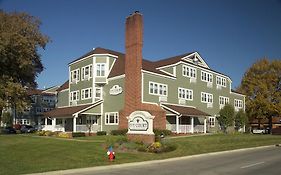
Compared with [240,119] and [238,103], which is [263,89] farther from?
[240,119]

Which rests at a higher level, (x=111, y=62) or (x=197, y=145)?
(x=111, y=62)

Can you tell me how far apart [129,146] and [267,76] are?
49579 mm

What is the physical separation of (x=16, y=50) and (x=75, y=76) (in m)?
10.3

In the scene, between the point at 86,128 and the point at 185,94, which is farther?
the point at 185,94

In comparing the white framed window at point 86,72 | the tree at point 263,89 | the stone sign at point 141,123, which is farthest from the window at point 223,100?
the stone sign at point 141,123

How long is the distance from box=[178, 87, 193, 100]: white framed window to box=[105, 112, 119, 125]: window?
29.4ft

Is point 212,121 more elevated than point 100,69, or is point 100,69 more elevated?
point 100,69

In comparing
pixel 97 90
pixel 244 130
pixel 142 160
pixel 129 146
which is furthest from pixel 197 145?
pixel 244 130

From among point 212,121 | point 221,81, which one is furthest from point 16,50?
point 221,81

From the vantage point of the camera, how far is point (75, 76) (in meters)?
49.0

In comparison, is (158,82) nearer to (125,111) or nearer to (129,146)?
(125,111)

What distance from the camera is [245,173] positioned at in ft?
46.3

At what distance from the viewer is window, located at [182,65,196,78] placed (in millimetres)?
46656

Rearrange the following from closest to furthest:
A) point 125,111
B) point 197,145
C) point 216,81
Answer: point 197,145 < point 125,111 < point 216,81
